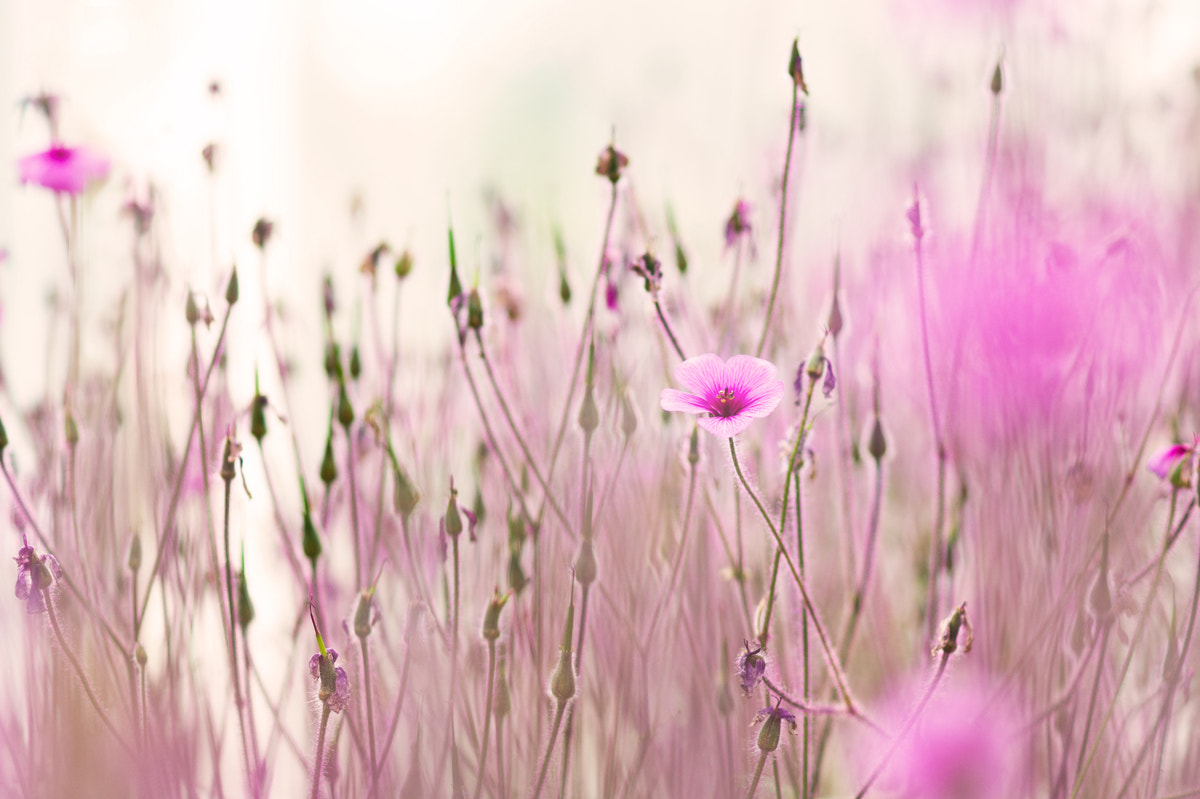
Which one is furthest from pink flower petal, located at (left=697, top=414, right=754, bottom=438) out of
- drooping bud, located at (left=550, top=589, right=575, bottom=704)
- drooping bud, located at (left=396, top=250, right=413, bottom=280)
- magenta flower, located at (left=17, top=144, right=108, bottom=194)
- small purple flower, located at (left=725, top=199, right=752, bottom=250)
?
magenta flower, located at (left=17, top=144, right=108, bottom=194)

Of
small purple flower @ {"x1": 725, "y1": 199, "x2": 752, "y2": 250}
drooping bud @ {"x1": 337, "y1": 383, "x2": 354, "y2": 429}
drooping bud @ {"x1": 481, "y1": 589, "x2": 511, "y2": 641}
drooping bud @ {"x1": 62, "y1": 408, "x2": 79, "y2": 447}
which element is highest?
small purple flower @ {"x1": 725, "y1": 199, "x2": 752, "y2": 250}

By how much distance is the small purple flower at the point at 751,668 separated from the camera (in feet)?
1.35

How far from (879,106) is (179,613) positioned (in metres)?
0.92

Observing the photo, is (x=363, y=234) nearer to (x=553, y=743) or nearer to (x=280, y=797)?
(x=280, y=797)

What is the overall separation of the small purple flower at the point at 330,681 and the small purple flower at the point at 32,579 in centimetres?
15

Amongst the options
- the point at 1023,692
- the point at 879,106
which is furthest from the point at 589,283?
the point at 879,106

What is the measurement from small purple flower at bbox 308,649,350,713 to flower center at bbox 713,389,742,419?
21 cm

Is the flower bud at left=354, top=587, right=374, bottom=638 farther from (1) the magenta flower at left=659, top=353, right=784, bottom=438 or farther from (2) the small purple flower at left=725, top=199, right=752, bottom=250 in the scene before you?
(2) the small purple flower at left=725, top=199, right=752, bottom=250

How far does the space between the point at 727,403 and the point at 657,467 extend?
1.15 feet

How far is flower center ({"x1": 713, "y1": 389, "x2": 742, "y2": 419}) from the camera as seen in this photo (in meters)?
0.45

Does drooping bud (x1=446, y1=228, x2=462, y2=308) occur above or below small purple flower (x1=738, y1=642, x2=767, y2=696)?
above

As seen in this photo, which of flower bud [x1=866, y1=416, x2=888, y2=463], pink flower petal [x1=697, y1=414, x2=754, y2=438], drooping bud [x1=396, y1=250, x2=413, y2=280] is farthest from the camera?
drooping bud [x1=396, y1=250, x2=413, y2=280]

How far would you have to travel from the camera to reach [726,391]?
45 cm

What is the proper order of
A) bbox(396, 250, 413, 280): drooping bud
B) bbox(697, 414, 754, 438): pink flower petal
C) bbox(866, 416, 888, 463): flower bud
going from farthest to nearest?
bbox(396, 250, 413, 280): drooping bud, bbox(866, 416, 888, 463): flower bud, bbox(697, 414, 754, 438): pink flower petal
